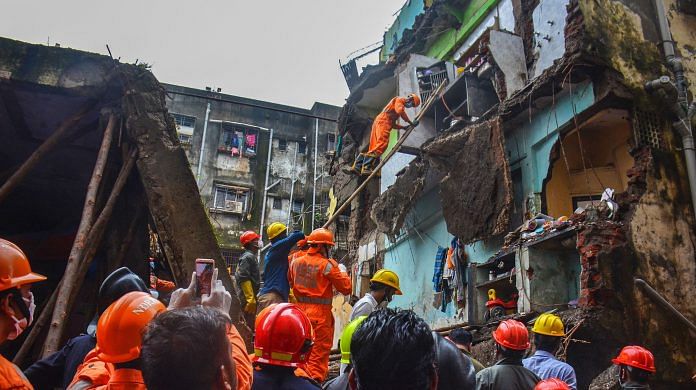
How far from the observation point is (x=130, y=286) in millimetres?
3193

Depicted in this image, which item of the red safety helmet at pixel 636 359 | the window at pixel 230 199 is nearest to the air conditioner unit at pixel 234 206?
the window at pixel 230 199

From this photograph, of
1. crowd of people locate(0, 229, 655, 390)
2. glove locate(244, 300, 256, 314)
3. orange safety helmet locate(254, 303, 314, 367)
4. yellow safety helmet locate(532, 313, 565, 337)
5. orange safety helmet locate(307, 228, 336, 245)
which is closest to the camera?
crowd of people locate(0, 229, 655, 390)

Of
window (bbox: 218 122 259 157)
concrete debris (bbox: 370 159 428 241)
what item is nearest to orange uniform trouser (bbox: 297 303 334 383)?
concrete debris (bbox: 370 159 428 241)

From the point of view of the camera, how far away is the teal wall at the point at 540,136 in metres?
10.1

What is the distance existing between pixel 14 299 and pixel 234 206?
95.3ft

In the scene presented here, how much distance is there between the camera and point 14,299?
211 centimetres

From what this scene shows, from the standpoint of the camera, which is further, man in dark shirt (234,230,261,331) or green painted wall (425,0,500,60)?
green painted wall (425,0,500,60)

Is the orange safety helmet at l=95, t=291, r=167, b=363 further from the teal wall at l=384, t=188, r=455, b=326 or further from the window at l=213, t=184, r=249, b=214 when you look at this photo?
the window at l=213, t=184, r=249, b=214

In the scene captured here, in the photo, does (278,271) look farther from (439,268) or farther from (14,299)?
(439,268)

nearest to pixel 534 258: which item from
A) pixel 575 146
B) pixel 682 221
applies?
pixel 682 221

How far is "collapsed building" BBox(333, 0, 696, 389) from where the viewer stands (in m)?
8.12

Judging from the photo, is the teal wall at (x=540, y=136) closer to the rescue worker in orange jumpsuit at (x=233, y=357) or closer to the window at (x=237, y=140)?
the rescue worker in orange jumpsuit at (x=233, y=357)

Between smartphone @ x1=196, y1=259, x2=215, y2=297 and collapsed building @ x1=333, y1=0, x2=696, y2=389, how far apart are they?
6082 millimetres

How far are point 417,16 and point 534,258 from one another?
10.8 meters
